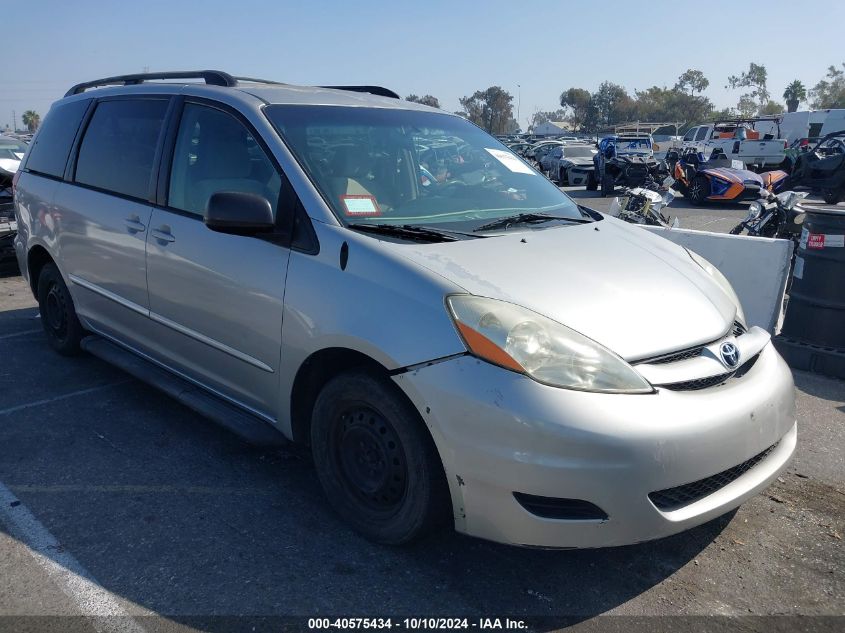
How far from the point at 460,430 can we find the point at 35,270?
4.28 m

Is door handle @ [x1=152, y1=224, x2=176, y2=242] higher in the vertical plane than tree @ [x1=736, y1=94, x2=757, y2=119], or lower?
lower

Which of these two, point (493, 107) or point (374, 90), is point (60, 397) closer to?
point (374, 90)

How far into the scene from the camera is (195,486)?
3461mm

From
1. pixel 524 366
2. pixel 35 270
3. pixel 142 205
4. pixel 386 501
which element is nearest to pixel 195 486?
pixel 386 501

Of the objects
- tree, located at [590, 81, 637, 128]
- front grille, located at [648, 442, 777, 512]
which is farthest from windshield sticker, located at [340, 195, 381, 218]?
tree, located at [590, 81, 637, 128]

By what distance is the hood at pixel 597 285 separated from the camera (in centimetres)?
264

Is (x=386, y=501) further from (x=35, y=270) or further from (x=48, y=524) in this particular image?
(x=35, y=270)

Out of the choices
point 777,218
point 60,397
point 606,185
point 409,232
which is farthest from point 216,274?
point 606,185

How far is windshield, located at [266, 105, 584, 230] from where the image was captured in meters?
3.28

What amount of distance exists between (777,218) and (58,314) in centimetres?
740

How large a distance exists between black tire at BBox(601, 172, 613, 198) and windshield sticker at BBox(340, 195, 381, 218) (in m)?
19.0

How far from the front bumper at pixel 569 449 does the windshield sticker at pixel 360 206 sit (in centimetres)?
88

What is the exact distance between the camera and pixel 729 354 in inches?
110

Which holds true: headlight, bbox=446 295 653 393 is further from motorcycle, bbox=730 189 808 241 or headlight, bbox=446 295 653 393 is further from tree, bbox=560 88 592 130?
tree, bbox=560 88 592 130
